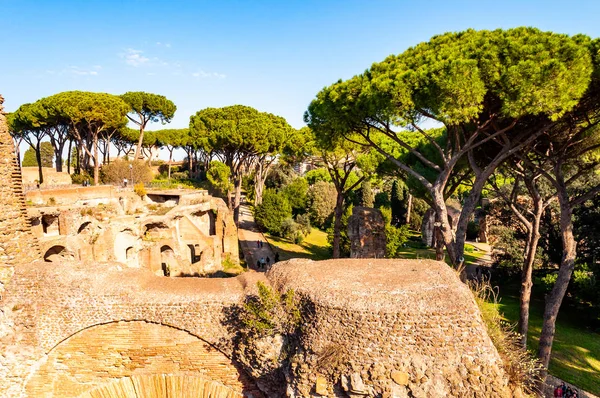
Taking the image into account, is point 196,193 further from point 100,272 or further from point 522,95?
point 522,95

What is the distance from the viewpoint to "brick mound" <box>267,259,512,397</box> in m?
4.71

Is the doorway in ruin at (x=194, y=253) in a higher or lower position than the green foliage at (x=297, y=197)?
lower

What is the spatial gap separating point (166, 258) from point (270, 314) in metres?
12.0

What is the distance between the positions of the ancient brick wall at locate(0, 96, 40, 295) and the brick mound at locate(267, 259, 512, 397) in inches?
225

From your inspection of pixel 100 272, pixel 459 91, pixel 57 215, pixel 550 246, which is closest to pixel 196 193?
pixel 57 215

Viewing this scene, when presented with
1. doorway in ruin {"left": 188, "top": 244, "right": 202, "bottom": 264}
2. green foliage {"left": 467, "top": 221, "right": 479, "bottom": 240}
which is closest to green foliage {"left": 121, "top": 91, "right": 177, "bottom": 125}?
doorway in ruin {"left": 188, "top": 244, "right": 202, "bottom": 264}

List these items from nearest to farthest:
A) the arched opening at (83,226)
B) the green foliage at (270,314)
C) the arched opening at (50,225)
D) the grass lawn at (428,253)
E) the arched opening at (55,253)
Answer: the green foliage at (270,314) < the arched opening at (55,253) < the arched opening at (50,225) < the arched opening at (83,226) < the grass lawn at (428,253)

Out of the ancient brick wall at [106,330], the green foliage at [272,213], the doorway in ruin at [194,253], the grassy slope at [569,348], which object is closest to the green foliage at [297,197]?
the green foliage at [272,213]

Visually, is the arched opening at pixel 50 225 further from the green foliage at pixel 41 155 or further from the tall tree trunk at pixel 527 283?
the green foliage at pixel 41 155

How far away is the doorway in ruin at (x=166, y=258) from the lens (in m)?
15.5

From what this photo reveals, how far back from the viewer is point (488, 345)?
15.9ft

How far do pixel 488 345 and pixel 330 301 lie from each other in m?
2.39

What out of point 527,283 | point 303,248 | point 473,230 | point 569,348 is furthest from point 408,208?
point 527,283

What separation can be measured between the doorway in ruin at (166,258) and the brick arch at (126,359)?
9.49m
